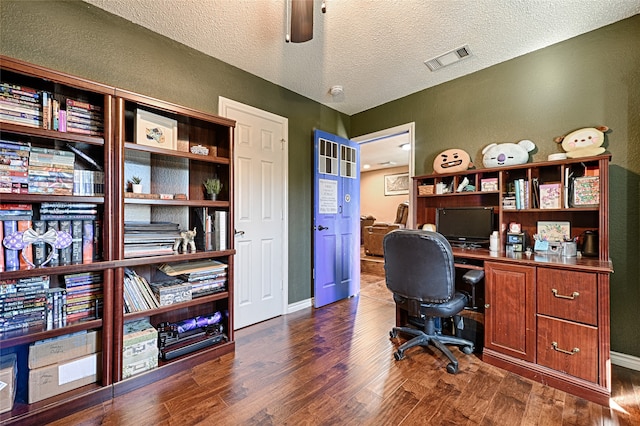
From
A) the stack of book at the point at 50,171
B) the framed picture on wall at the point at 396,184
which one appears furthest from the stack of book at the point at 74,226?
the framed picture on wall at the point at 396,184

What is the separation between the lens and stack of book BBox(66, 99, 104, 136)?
66.3 inches

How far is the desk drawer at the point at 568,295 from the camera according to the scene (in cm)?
168

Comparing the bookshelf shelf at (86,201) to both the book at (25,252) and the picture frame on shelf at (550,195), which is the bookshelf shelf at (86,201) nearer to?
the book at (25,252)

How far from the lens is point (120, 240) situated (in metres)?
1.75

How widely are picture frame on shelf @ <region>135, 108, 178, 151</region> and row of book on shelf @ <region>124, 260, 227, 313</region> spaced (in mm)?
917

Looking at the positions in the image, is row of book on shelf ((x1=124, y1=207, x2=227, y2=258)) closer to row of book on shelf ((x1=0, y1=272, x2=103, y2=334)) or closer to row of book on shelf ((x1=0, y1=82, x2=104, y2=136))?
row of book on shelf ((x1=0, y1=272, x2=103, y2=334))

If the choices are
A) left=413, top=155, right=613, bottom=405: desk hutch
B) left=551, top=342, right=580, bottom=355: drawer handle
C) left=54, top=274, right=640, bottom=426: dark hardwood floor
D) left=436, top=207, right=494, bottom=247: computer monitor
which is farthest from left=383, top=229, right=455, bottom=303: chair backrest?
left=436, top=207, right=494, bottom=247: computer monitor

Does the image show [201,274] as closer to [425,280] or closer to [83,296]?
[83,296]

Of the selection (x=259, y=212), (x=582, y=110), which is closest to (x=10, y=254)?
(x=259, y=212)

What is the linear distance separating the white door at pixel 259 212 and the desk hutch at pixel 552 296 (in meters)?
1.83

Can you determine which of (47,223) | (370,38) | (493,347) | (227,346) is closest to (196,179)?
(47,223)

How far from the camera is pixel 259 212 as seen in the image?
293cm

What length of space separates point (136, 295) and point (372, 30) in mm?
2611

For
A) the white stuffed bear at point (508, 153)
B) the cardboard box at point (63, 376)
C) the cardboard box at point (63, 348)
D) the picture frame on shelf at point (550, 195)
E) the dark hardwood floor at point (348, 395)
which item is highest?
the white stuffed bear at point (508, 153)
